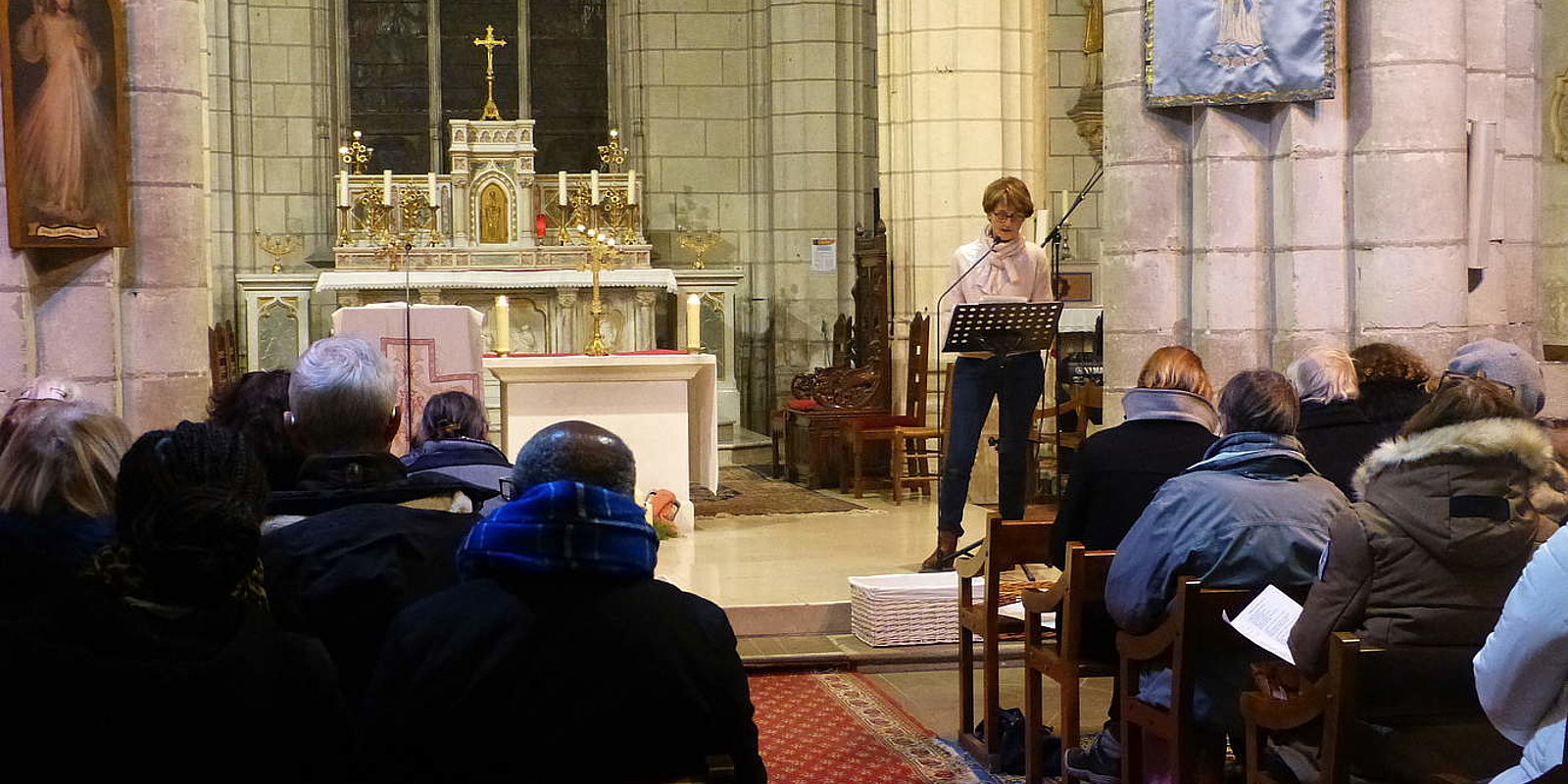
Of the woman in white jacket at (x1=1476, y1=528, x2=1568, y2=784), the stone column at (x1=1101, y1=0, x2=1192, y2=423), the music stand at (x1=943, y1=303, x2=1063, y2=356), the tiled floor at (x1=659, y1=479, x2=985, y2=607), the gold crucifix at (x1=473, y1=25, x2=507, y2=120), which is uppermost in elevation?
the gold crucifix at (x1=473, y1=25, x2=507, y2=120)

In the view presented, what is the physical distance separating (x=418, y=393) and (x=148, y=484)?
210 inches

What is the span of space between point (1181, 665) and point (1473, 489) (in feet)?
2.76

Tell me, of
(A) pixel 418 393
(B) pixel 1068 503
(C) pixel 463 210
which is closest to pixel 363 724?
(B) pixel 1068 503

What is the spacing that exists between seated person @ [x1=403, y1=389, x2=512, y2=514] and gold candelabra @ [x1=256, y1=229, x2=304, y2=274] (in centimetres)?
1032

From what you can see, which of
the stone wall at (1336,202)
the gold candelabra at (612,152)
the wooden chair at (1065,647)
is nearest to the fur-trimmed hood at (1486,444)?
the wooden chair at (1065,647)

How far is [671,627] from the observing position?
2.68 metres

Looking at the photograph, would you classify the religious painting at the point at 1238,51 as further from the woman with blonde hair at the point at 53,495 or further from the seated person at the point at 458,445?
the woman with blonde hair at the point at 53,495

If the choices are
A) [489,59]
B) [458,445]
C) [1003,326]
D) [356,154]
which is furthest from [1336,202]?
[489,59]

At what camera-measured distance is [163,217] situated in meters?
6.47

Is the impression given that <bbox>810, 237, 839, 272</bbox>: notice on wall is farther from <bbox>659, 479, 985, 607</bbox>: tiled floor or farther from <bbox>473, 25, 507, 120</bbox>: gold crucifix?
<bbox>659, 479, 985, 607</bbox>: tiled floor

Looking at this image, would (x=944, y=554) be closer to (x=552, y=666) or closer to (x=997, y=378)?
(x=997, y=378)

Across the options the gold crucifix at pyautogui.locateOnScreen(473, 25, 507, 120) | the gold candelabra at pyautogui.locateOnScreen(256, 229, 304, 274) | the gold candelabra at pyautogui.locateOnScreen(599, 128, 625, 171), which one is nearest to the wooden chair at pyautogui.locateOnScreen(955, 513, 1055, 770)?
the gold candelabra at pyautogui.locateOnScreen(599, 128, 625, 171)

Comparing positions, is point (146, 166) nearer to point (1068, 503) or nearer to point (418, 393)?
point (418, 393)

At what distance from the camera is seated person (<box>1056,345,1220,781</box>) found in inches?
187
